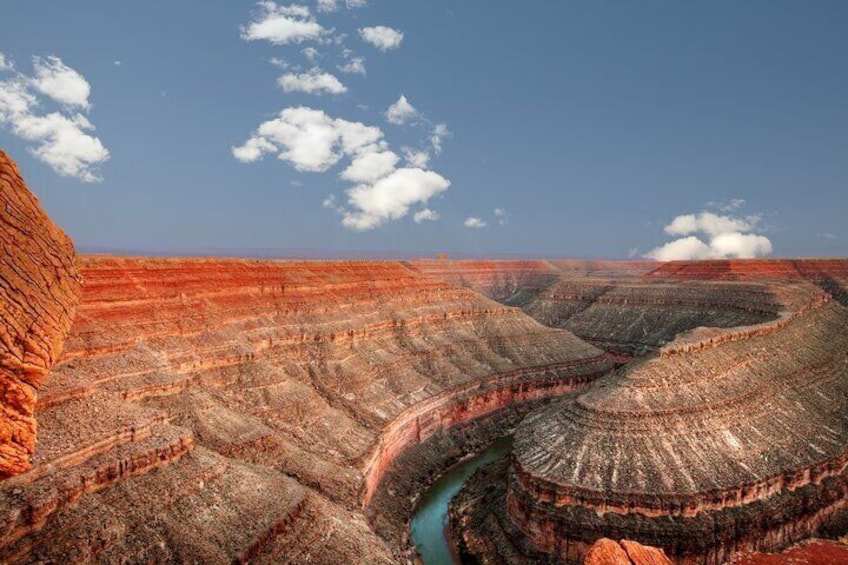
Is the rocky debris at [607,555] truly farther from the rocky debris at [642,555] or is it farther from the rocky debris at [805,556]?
the rocky debris at [805,556]

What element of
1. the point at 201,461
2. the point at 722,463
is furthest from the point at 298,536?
the point at 722,463

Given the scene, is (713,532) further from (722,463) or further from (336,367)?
(336,367)

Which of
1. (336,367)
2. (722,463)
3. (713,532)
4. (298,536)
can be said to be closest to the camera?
Result: (298,536)

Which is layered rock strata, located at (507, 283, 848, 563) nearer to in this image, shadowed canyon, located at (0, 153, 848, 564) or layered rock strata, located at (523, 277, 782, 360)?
shadowed canyon, located at (0, 153, 848, 564)

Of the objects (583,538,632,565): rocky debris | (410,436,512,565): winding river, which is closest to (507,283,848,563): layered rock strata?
(410,436,512,565): winding river

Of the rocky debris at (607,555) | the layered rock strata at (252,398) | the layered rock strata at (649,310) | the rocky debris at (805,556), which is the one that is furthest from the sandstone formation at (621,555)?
the layered rock strata at (649,310)

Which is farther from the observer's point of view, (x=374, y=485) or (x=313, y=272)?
(x=313, y=272)

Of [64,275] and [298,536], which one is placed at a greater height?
[64,275]
